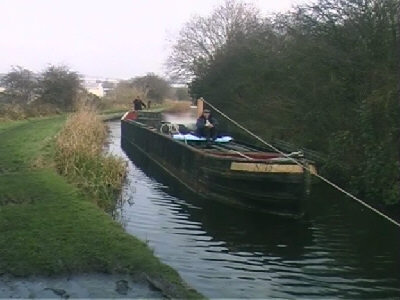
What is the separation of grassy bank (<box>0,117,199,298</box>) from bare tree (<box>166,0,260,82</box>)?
34020 millimetres

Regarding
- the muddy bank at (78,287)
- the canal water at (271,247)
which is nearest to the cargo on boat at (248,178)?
the canal water at (271,247)

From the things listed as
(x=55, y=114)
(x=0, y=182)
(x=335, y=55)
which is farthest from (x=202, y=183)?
(x=55, y=114)

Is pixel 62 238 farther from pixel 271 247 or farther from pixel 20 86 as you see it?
pixel 20 86

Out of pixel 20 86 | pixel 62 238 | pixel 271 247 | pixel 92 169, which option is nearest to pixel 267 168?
pixel 271 247

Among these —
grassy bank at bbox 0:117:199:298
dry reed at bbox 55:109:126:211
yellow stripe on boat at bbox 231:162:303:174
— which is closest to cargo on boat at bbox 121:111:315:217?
yellow stripe on boat at bbox 231:162:303:174

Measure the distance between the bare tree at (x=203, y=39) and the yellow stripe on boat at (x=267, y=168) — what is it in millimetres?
32525

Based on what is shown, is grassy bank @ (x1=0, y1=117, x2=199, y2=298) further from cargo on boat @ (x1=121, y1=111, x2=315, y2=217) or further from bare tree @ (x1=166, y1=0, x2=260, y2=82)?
bare tree @ (x1=166, y1=0, x2=260, y2=82)

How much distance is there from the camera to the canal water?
696 cm

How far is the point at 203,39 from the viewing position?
46.5 metres

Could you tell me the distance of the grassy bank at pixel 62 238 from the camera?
6.20 meters

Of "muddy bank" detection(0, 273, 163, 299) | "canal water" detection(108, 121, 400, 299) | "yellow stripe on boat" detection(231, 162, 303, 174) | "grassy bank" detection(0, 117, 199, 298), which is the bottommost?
"canal water" detection(108, 121, 400, 299)

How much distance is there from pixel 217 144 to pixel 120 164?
323 cm

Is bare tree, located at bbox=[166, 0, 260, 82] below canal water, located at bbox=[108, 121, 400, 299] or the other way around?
the other way around

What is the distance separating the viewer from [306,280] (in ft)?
23.8
